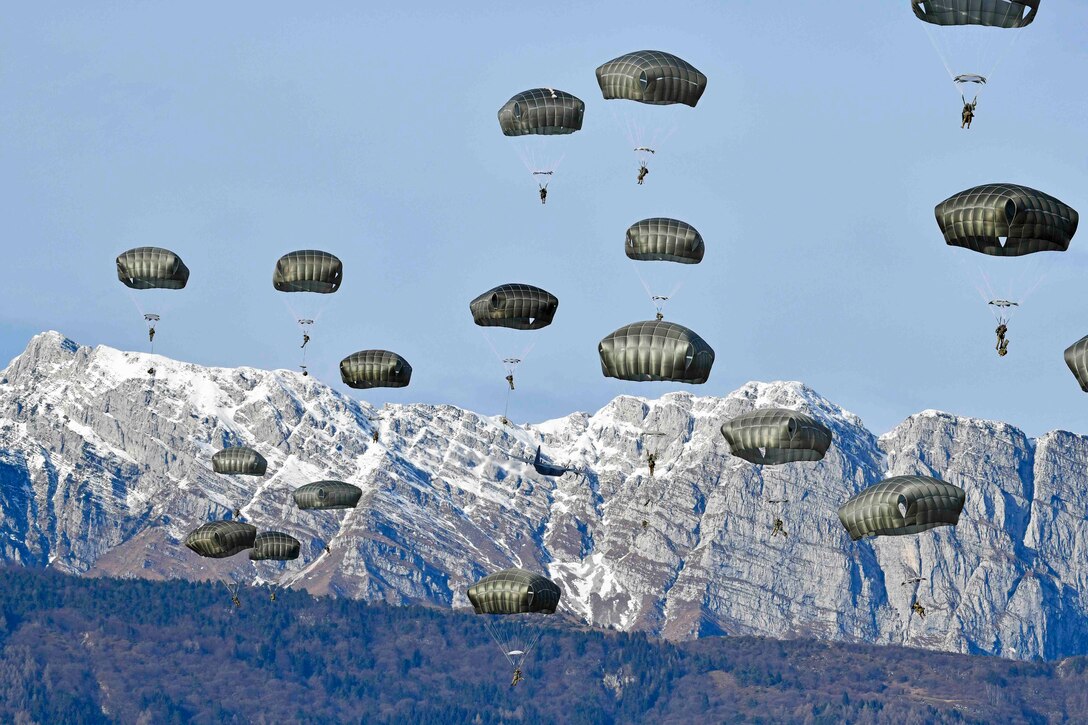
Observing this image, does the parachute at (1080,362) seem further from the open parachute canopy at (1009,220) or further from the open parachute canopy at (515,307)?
the open parachute canopy at (515,307)

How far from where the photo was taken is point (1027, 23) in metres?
140

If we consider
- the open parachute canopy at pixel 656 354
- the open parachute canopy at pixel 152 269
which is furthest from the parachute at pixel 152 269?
the open parachute canopy at pixel 656 354

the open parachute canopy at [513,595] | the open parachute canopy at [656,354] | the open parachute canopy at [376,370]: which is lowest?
the open parachute canopy at [513,595]

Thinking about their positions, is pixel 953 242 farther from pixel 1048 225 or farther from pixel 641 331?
pixel 641 331

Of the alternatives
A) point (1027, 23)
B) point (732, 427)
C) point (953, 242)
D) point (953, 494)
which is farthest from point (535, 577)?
point (1027, 23)

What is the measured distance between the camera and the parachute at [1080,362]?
147m

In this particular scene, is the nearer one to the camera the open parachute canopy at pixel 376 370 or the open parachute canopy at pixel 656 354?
the open parachute canopy at pixel 656 354

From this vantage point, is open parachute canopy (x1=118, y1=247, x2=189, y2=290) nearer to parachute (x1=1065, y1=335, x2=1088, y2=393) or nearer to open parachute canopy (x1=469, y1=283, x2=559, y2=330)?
open parachute canopy (x1=469, y1=283, x2=559, y2=330)

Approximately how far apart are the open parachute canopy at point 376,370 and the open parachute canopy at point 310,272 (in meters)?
8.37

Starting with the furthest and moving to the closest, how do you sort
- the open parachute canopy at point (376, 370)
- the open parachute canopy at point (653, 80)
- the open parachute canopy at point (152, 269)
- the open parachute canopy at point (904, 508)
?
the open parachute canopy at point (376, 370) < the open parachute canopy at point (152, 269) < the open parachute canopy at point (653, 80) < the open parachute canopy at point (904, 508)

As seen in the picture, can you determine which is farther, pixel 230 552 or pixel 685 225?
pixel 230 552

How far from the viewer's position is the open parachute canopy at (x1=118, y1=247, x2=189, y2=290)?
607ft

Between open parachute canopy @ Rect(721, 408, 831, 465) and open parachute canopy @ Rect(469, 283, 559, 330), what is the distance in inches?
758

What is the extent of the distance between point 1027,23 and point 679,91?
30.8 metres
